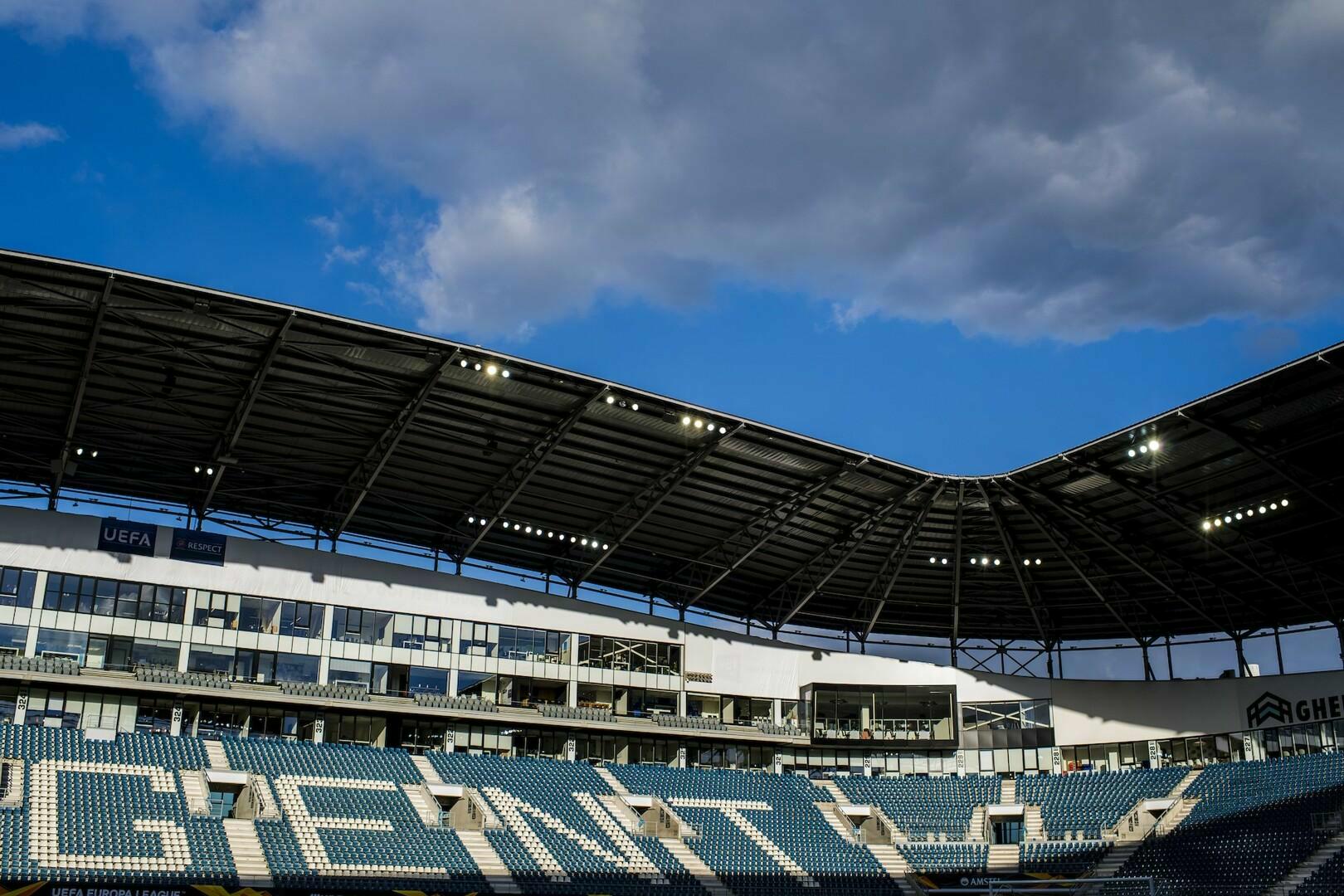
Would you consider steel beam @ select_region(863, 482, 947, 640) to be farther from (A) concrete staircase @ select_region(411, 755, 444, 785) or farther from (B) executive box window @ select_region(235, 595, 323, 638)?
(B) executive box window @ select_region(235, 595, 323, 638)

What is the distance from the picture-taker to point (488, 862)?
49750 mm

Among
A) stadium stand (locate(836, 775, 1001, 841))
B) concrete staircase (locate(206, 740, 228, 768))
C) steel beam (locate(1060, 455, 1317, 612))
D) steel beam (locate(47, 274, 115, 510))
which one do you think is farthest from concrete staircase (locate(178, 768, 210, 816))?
steel beam (locate(1060, 455, 1317, 612))

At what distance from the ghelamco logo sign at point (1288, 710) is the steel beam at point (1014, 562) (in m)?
12.4

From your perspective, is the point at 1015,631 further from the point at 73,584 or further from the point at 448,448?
the point at 73,584

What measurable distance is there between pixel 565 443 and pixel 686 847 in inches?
801

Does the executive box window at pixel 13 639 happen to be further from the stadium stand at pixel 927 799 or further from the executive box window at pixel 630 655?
the stadium stand at pixel 927 799

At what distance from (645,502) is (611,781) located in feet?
49.8

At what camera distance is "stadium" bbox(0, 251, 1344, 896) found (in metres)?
47.2

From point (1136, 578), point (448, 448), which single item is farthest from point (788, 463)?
point (1136, 578)

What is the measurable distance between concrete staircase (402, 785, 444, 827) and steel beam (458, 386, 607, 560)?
1225 cm

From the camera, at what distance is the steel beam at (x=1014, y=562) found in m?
60.2

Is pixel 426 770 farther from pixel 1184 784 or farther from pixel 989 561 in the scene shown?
pixel 1184 784

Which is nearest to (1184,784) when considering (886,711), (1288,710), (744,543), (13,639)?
(1288,710)

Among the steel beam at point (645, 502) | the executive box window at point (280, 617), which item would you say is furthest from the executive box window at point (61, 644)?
the steel beam at point (645, 502)
